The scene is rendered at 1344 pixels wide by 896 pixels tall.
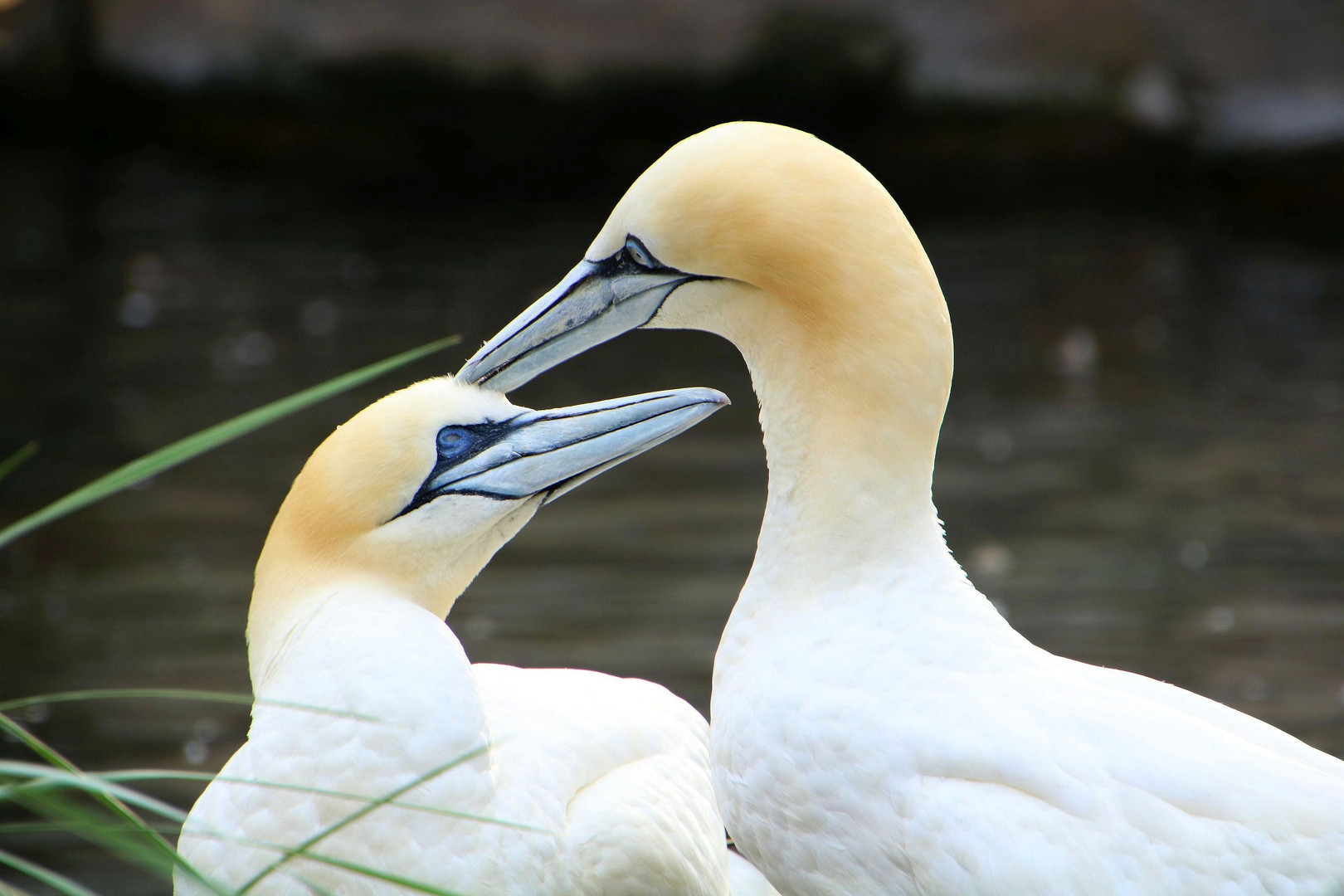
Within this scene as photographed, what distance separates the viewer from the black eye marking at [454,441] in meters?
2.80

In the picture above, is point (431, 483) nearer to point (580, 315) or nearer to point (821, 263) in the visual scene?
point (580, 315)

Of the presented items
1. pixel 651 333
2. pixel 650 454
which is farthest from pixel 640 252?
pixel 651 333

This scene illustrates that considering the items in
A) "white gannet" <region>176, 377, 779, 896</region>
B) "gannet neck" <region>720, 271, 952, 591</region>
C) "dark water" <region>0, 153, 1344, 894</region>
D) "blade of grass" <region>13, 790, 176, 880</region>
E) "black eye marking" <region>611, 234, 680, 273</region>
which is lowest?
"dark water" <region>0, 153, 1344, 894</region>

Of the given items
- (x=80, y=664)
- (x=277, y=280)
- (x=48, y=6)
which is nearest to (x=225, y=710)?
(x=80, y=664)

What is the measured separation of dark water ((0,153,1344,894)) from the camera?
219 inches

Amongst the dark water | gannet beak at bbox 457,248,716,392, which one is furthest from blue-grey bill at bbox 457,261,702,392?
the dark water

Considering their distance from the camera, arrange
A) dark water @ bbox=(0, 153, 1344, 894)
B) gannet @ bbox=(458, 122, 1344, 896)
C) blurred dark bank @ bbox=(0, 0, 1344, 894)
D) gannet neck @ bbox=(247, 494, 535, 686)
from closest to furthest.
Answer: gannet @ bbox=(458, 122, 1344, 896)
gannet neck @ bbox=(247, 494, 535, 686)
dark water @ bbox=(0, 153, 1344, 894)
blurred dark bank @ bbox=(0, 0, 1344, 894)

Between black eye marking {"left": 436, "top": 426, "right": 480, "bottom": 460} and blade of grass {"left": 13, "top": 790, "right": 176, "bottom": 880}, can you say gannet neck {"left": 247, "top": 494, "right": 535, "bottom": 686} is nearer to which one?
black eye marking {"left": 436, "top": 426, "right": 480, "bottom": 460}

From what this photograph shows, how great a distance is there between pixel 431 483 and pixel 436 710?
440 mm

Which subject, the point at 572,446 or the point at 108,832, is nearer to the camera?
the point at 108,832

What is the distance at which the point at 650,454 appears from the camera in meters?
8.01

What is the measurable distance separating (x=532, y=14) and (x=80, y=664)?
8.98 metres

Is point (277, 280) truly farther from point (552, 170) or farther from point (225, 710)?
point (225, 710)

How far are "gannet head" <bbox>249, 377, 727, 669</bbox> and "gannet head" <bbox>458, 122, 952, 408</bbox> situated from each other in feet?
1.26
